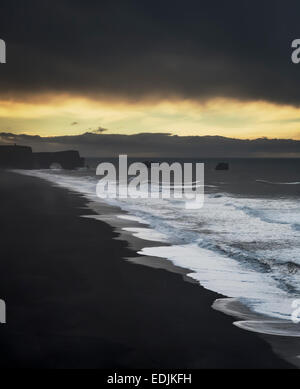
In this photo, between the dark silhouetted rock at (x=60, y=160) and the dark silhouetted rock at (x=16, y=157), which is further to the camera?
the dark silhouetted rock at (x=60, y=160)

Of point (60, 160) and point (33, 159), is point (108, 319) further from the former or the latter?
point (60, 160)

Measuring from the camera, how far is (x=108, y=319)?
7297mm

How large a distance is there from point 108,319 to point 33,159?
183 metres

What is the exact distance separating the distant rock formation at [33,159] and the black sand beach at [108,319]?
17261 cm

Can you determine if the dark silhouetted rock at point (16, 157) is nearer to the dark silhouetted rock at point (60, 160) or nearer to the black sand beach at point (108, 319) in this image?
the dark silhouetted rock at point (60, 160)

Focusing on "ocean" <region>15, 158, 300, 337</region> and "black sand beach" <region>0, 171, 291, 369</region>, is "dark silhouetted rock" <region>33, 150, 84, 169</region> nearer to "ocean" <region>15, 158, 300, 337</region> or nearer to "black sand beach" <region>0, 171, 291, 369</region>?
"ocean" <region>15, 158, 300, 337</region>

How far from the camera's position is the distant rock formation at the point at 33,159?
176m

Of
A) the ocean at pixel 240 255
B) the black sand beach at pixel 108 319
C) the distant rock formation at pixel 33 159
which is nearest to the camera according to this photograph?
the black sand beach at pixel 108 319

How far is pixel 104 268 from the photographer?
35.5ft

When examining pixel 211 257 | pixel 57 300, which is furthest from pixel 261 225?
pixel 57 300

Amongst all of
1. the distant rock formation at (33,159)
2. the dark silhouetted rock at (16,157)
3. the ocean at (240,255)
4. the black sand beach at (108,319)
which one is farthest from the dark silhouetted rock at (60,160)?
the black sand beach at (108,319)

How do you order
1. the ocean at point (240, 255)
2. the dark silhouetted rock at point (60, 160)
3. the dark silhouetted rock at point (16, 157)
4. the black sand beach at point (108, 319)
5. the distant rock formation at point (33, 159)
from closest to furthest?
the black sand beach at point (108, 319) → the ocean at point (240, 255) → the dark silhouetted rock at point (16, 157) → the distant rock formation at point (33, 159) → the dark silhouetted rock at point (60, 160)

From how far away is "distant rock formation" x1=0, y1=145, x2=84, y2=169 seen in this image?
176 meters
